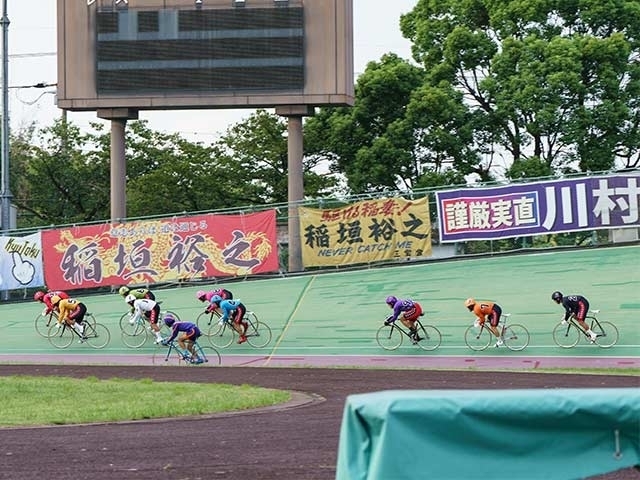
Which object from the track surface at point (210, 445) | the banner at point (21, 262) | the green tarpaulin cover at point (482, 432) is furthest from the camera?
the banner at point (21, 262)

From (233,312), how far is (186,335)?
2169mm

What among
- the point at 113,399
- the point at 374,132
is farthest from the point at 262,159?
the point at 113,399

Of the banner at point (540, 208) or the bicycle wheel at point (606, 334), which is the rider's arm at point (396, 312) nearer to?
the bicycle wheel at point (606, 334)

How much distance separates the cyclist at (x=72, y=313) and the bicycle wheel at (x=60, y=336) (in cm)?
27

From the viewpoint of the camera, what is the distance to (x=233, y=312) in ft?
96.0

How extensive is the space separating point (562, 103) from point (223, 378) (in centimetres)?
2546

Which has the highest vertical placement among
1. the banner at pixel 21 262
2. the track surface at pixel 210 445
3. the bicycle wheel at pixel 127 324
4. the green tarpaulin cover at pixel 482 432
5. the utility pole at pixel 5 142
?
the utility pole at pixel 5 142

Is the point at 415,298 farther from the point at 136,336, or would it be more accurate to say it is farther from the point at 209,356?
the point at 136,336

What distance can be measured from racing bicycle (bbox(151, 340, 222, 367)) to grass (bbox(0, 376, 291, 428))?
5627 millimetres

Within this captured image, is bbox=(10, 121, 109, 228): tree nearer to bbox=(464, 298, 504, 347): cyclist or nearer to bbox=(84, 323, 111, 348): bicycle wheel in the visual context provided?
bbox=(84, 323, 111, 348): bicycle wheel

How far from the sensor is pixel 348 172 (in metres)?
47.3

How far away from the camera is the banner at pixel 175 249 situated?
1328 inches

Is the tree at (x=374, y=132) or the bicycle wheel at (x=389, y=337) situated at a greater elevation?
the tree at (x=374, y=132)

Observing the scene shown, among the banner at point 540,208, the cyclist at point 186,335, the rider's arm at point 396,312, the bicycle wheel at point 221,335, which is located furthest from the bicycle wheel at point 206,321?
the banner at point 540,208
